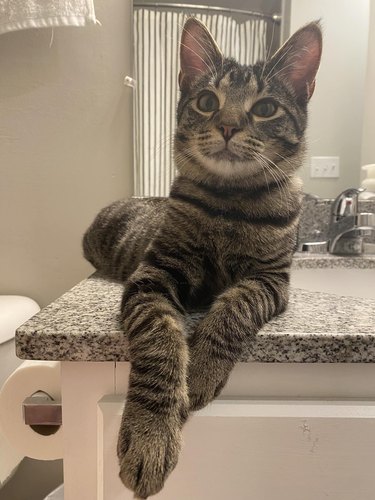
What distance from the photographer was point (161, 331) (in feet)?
1.63

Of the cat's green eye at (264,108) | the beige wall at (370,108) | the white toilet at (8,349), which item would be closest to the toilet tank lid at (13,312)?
the white toilet at (8,349)

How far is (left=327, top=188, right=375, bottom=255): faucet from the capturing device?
1104 mm

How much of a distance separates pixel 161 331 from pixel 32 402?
229 mm

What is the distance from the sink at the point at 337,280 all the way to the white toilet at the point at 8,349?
676 millimetres

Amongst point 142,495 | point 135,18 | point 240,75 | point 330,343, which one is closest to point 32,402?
point 142,495

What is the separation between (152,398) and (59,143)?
34.8 inches

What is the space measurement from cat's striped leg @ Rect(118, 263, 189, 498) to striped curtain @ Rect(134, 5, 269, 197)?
669mm

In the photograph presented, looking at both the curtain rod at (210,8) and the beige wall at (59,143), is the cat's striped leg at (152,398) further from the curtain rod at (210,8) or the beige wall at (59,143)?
the curtain rod at (210,8)

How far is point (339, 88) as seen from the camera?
3.86 ft

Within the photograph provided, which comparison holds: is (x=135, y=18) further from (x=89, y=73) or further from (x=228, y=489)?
(x=228, y=489)

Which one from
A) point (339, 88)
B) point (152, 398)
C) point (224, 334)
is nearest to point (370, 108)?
point (339, 88)

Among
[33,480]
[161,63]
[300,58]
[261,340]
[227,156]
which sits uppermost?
[161,63]

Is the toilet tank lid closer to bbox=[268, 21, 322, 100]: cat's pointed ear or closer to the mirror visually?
the mirror

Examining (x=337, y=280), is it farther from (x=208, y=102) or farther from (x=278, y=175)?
(x=208, y=102)
